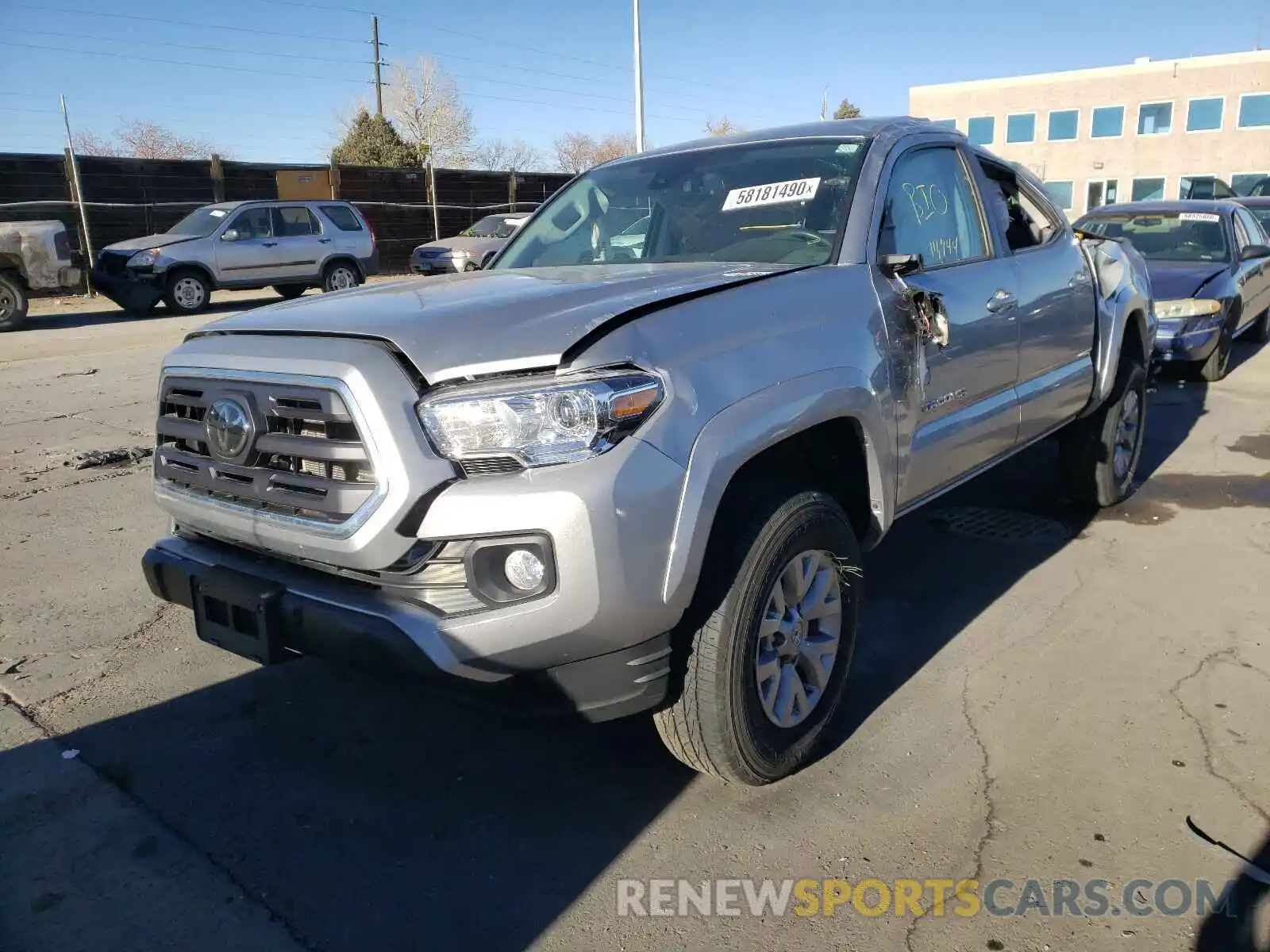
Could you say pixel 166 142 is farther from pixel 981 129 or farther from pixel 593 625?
pixel 593 625

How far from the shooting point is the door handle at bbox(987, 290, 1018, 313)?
381cm

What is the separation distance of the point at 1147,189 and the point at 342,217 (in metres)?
41.9

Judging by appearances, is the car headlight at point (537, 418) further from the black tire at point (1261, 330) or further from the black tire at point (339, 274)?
the black tire at point (339, 274)

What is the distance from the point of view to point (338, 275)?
1769 centimetres

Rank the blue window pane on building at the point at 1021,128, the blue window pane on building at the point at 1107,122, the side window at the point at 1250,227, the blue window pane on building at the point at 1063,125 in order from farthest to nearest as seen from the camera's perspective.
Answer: the blue window pane on building at the point at 1021,128 → the blue window pane on building at the point at 1063,125 → the blue window pane on building at the point at 1107,122 → the side window at the point at 1250,227

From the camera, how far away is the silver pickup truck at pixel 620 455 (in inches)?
89.7

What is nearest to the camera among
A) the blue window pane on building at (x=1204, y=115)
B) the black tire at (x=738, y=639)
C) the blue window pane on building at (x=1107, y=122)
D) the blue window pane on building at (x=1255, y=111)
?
the black tire at (x=738, y=639)

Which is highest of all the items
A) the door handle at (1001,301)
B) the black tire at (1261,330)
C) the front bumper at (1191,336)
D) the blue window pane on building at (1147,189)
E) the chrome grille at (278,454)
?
the blue window pane on building at (1147,189)

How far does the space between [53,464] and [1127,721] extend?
6.34 meters

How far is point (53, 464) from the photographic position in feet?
21.0

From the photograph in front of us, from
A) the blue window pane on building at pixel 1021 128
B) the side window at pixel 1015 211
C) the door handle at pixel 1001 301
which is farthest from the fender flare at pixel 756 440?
the blue window pane on building at pixel 1021 128

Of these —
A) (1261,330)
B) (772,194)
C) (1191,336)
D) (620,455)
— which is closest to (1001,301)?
(772,194)

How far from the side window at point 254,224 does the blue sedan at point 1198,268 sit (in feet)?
41.3

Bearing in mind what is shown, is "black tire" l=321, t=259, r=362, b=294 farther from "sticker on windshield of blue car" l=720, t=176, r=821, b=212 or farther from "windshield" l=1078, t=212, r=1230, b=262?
"sticker on windshield of blue car" l=720, t=176, r=821, b=212
